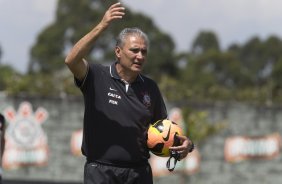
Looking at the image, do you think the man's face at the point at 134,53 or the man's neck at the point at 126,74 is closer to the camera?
the man's face at the point at 134,53

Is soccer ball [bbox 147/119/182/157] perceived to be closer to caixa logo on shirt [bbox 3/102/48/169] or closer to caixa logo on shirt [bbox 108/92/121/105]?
caixa logo on shirt [bbox 108/92/121/105]

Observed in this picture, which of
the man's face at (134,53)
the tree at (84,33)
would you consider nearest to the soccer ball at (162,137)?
the man's face at (134,53)

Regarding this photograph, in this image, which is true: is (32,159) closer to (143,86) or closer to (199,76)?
(143,86)

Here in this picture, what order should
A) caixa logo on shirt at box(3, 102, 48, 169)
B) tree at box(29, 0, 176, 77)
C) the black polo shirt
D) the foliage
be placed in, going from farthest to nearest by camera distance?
tree at box(29, 0, 176, 77)
the foliage
caixa logo on shirt at box(3, 102, 48, 169)
the black polo shirt

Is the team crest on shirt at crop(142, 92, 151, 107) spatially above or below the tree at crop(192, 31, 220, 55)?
below

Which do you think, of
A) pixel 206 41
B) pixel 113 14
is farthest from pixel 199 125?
pixel 206 41

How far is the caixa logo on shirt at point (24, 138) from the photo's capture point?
23281 mm

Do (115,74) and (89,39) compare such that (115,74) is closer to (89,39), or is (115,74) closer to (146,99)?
(146,99)

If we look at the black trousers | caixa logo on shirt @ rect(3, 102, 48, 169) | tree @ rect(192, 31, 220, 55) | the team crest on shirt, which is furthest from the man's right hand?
tree @ rect(192, 31, 220, 55)

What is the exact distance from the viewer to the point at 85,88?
6.61 m

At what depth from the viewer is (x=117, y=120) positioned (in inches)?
257

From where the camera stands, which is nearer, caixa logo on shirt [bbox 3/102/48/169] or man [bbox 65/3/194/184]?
man [bbox 65/3/194/184]

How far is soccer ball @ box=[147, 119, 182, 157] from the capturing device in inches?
261

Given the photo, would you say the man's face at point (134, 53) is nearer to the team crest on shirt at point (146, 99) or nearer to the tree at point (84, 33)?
the team crest on shirt at point (146, 99)
